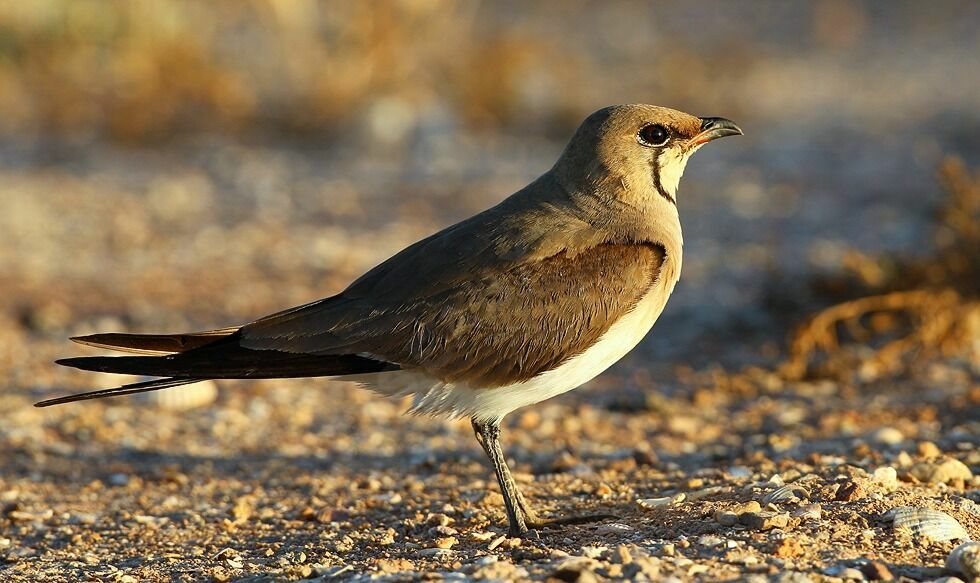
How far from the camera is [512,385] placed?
14.0 feet

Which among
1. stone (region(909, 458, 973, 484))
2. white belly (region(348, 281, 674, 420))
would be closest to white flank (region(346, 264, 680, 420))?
white belly (region(348, 281, 674, 420))

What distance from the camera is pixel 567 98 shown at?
12297 millimetres

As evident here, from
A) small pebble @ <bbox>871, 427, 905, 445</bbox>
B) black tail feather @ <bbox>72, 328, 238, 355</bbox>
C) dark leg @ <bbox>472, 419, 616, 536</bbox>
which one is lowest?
small pebble @ <bbox>871, 427, 905, 445</bbox>

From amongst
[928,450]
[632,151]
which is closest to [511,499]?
[632,151]

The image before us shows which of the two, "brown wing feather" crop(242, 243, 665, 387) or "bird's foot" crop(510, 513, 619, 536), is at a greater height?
"brown wing feather" crop(242, 243, 665, 387)

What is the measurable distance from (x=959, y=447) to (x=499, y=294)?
7.19 ft

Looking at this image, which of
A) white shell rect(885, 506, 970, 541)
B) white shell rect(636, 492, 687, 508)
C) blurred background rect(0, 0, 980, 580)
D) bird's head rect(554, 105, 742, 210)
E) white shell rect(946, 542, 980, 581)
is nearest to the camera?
white shell rect(946, 542, 980, 581)

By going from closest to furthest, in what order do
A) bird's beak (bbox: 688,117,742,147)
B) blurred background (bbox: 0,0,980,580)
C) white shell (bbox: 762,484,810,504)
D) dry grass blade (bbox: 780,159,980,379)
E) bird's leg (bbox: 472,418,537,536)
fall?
white shell (bbox: 762,484,810,504) → bird's leg (bbox: 472,418,537,536) → bird's beak (bbox: 688,117,742,147) → blurred background (bbox: 0,0,980,580) → dry grass blade (bbox: 780,159,980,379)

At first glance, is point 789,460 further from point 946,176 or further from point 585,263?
point 946,176

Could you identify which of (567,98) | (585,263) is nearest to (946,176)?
(585,263)

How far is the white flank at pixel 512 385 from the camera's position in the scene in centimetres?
428

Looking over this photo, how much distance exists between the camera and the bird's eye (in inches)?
189

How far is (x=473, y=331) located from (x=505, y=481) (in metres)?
0.55

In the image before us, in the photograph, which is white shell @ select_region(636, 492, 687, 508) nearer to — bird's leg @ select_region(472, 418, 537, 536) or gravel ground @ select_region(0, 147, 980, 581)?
gravel ground @ select_region(0, 147, 980, 581)
